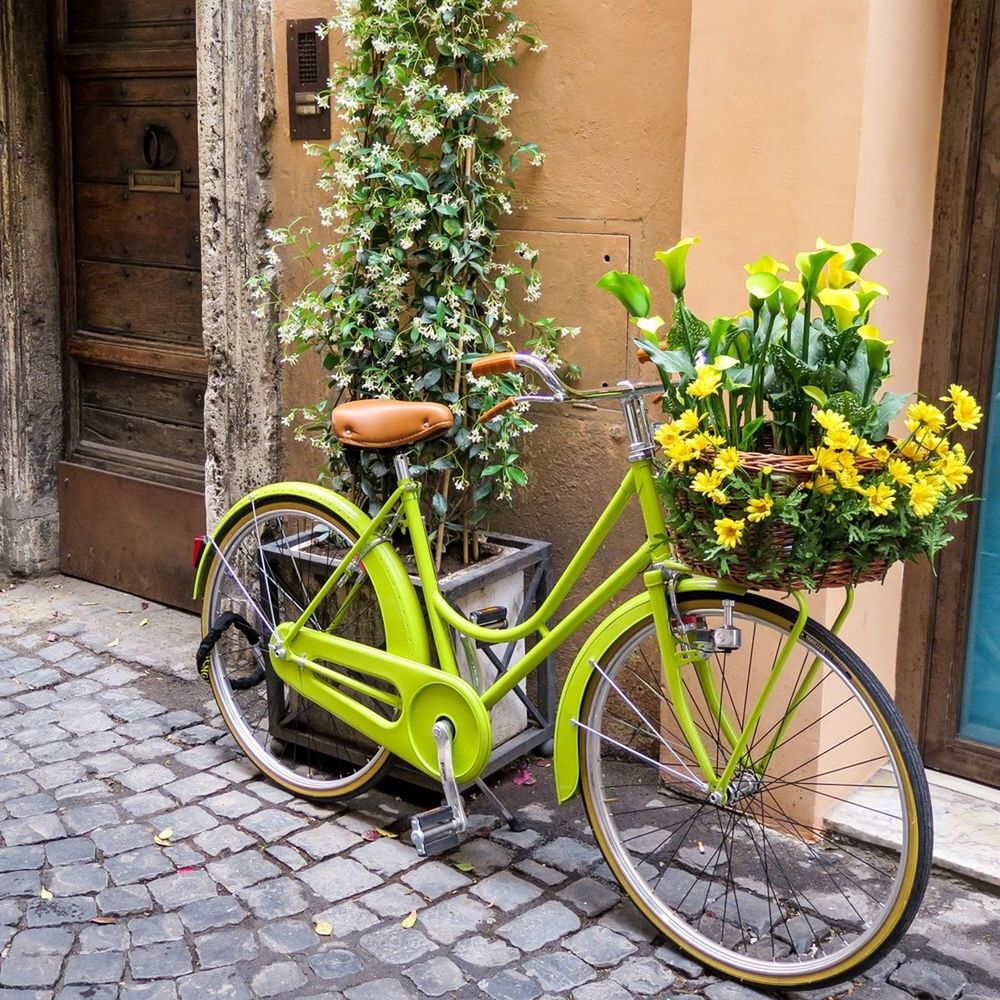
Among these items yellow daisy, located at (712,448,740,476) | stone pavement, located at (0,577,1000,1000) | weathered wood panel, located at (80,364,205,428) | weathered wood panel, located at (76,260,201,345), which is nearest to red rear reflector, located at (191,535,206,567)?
stone pavement, located at (0,577,1000,1000)

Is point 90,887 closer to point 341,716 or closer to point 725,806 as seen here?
point 341,716

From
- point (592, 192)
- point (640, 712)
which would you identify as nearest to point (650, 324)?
point (640, 712)

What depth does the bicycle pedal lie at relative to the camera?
11.2ft

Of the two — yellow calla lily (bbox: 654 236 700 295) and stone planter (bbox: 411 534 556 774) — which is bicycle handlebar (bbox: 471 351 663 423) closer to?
yellow calla lily (bbox: 654 236 700 295)

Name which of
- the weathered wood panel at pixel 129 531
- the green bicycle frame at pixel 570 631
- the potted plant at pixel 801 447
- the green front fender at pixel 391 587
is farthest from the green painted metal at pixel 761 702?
the weathered wood panel at pixel 129 531

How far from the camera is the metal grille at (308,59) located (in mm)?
4449

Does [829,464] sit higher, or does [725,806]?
[829,464]

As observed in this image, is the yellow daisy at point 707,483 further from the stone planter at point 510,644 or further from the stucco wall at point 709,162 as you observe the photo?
the stone planter at point 510,644

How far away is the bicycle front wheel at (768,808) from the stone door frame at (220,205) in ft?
5.42

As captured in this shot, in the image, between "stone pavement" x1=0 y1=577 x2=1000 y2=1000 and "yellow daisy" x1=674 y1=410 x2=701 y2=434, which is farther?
"stone pavement" x1=0 y1=577 x2=1000 y2=1000

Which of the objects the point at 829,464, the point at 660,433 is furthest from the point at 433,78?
the point at 829,464

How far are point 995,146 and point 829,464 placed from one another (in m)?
1.44

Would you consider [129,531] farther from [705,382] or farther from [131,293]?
[705,382]

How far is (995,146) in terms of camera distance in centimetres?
352
